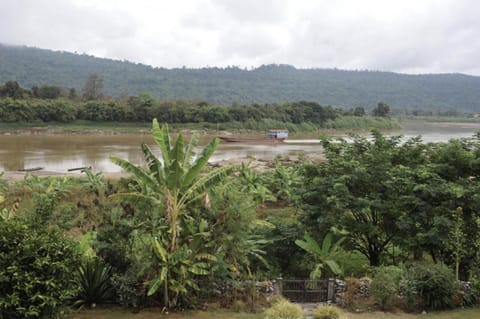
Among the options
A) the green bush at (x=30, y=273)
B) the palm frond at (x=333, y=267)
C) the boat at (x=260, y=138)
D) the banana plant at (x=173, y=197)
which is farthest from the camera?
the boat at (x=260, y=138)

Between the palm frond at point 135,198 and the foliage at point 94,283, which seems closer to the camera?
the foliage at point 94,283

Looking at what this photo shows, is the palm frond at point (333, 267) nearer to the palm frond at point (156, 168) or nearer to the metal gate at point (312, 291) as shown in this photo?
the metal gate at point (312, 291)

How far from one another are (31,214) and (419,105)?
17430cm

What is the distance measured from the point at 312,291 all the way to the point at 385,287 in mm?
1416

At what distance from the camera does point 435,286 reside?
27.6ft

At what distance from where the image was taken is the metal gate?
351 inches

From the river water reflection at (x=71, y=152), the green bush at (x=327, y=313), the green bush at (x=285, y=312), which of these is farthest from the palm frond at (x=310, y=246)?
the river water reflection at (x=71, y=152)

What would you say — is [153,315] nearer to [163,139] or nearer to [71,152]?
[163,139]

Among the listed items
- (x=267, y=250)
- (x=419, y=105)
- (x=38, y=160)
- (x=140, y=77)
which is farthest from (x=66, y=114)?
(x=419, y=105)

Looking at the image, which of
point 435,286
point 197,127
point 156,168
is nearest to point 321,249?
point 435,286

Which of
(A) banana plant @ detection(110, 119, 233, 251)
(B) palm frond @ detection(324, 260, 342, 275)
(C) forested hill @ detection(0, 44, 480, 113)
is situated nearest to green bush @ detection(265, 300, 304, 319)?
(A) banana plant @ detection(110, 119, 233, 251)

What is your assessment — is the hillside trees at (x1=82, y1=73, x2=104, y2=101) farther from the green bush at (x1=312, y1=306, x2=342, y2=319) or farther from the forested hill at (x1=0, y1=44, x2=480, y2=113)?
the green bush at (x1=312, y1=306, x2=342, y2=319)

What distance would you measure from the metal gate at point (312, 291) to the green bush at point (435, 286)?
1.56 meters

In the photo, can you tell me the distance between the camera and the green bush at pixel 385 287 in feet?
27.5
